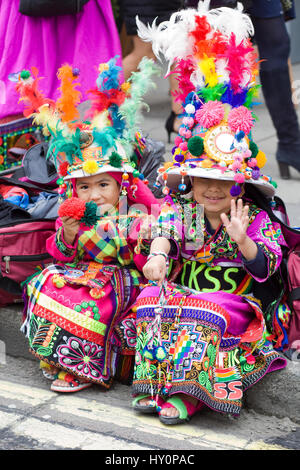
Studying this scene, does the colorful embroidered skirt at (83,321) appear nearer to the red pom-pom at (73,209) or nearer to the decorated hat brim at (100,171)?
the red pom-pom at (73,209)

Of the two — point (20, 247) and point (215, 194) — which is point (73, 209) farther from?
point (215, 194)

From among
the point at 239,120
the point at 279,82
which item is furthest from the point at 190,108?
the point at 279,82

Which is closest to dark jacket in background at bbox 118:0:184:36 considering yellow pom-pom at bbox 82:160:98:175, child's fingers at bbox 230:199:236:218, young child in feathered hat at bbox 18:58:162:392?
young child in feathered hat at bbox 18:58:162:392

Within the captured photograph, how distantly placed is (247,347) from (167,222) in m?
0.62

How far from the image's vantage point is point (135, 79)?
12.0 ft

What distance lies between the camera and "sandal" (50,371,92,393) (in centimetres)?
326

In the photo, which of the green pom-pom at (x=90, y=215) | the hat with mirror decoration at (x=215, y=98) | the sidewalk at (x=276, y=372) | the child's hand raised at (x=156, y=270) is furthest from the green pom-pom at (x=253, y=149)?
the sidewalk at (x=276, y=372)

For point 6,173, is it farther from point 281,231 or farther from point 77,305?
point 281,231

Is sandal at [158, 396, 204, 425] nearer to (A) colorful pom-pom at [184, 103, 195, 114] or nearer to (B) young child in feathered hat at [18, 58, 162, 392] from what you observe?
(B) young child in feathered hat at [18, 58, 162, 392]

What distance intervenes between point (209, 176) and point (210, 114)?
25 cm

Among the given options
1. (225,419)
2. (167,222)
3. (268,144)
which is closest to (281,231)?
(167,222)

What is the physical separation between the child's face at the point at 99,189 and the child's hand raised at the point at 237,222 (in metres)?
0.73

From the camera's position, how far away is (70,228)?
332cm

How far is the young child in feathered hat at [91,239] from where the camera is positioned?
127 inches
